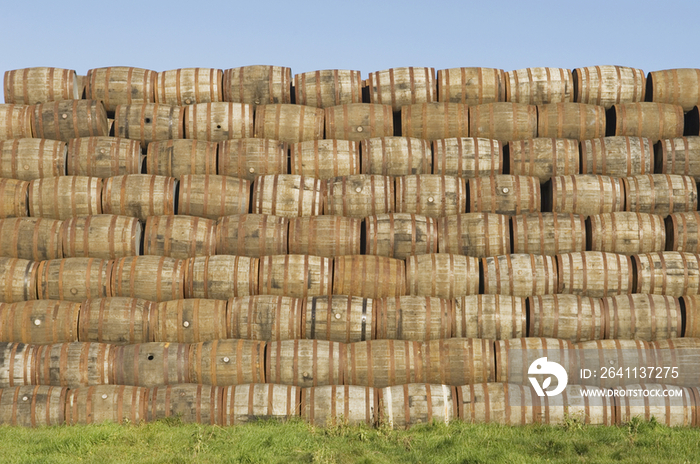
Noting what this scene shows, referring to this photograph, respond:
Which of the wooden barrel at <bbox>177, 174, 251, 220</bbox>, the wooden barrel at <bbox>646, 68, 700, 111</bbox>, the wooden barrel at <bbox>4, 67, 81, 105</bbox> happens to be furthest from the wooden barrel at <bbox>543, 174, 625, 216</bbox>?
the wooden barrel at <bbox>4, 67, 81, 105</bbox>

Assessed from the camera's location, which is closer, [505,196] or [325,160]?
[505,196]

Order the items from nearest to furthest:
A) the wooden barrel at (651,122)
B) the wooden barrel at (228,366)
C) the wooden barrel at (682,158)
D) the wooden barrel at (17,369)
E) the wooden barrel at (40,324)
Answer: the wooden barrel at (228,366) < the wooden barrel at (17,369) < the wooden barrel at (40,324) < the wooden barrel at (682,158) < the wooden barrel at (651,122)

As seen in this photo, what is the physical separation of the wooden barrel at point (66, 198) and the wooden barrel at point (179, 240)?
4.39ft

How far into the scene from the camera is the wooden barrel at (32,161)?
42.3ft

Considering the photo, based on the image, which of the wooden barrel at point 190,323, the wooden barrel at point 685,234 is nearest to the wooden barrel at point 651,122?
the wooden barrel at point 685,234

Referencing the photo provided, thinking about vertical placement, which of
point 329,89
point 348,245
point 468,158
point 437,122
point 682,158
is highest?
point 329,89

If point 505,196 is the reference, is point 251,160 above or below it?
above

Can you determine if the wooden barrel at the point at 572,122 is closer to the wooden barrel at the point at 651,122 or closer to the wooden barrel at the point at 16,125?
the wooden barrel at the point at 651,122

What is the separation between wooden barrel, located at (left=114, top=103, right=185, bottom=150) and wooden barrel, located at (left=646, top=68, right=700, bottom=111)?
9.55 meters

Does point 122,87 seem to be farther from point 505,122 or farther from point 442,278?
point 505,122

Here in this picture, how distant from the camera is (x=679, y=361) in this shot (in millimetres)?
10516

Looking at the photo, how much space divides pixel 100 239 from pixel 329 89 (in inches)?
211

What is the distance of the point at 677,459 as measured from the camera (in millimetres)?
8211

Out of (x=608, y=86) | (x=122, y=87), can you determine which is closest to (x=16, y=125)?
(x=122, y=87)
